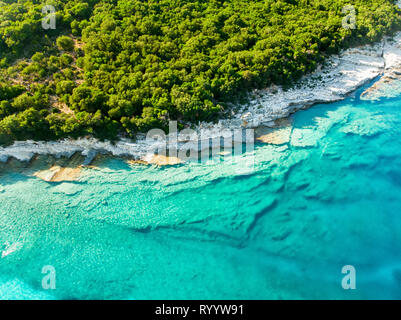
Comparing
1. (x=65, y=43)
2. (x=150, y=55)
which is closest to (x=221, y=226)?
(x=150, y=55)

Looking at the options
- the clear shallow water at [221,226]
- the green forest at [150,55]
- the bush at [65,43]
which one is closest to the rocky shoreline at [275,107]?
the green forest at [150,55]

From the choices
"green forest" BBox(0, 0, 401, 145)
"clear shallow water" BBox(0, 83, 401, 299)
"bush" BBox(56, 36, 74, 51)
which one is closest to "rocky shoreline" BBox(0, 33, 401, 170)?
"green forest" BBox(0, 0, 401, 145)

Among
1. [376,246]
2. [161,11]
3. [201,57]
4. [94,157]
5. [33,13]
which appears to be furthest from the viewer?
[161,11]

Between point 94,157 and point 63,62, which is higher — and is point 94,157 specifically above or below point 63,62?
below

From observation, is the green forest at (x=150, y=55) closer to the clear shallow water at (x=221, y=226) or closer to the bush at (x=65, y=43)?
the bush at (x=65, y=43)

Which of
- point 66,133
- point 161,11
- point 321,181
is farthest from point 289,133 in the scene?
point 161,11

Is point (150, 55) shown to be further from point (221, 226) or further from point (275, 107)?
point (221, 226)
